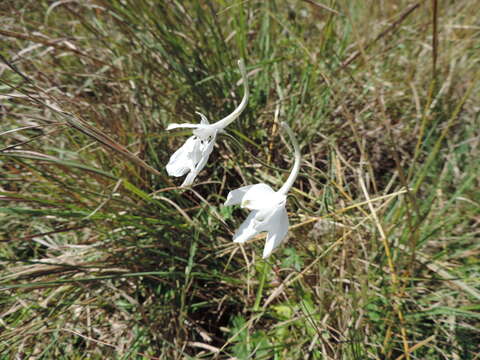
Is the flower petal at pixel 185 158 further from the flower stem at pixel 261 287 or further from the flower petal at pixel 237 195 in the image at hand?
the flower stem at pixel 261 287

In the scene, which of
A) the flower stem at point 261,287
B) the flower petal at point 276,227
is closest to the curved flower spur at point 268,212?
the flower petal at point 276,227

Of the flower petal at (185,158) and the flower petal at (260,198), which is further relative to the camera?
the flower petal at (185,158)

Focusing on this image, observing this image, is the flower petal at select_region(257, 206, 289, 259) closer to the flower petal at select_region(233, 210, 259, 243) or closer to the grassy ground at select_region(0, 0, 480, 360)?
the flower petal at select_region(233, 210, 259, 243)

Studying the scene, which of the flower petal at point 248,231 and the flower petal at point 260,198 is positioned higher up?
the flower petal at point 260,198

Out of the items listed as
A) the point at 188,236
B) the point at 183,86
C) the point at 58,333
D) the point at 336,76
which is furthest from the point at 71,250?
the point at 336,76

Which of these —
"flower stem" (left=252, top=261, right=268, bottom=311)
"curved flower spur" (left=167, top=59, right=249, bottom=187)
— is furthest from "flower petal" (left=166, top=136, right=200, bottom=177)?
"flower stem" (left=252, top=261, right=268, bottom=311)

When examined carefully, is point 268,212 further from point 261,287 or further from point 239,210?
point 239,210

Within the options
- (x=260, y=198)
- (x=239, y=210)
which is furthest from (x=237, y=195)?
(x=239, y=210)
